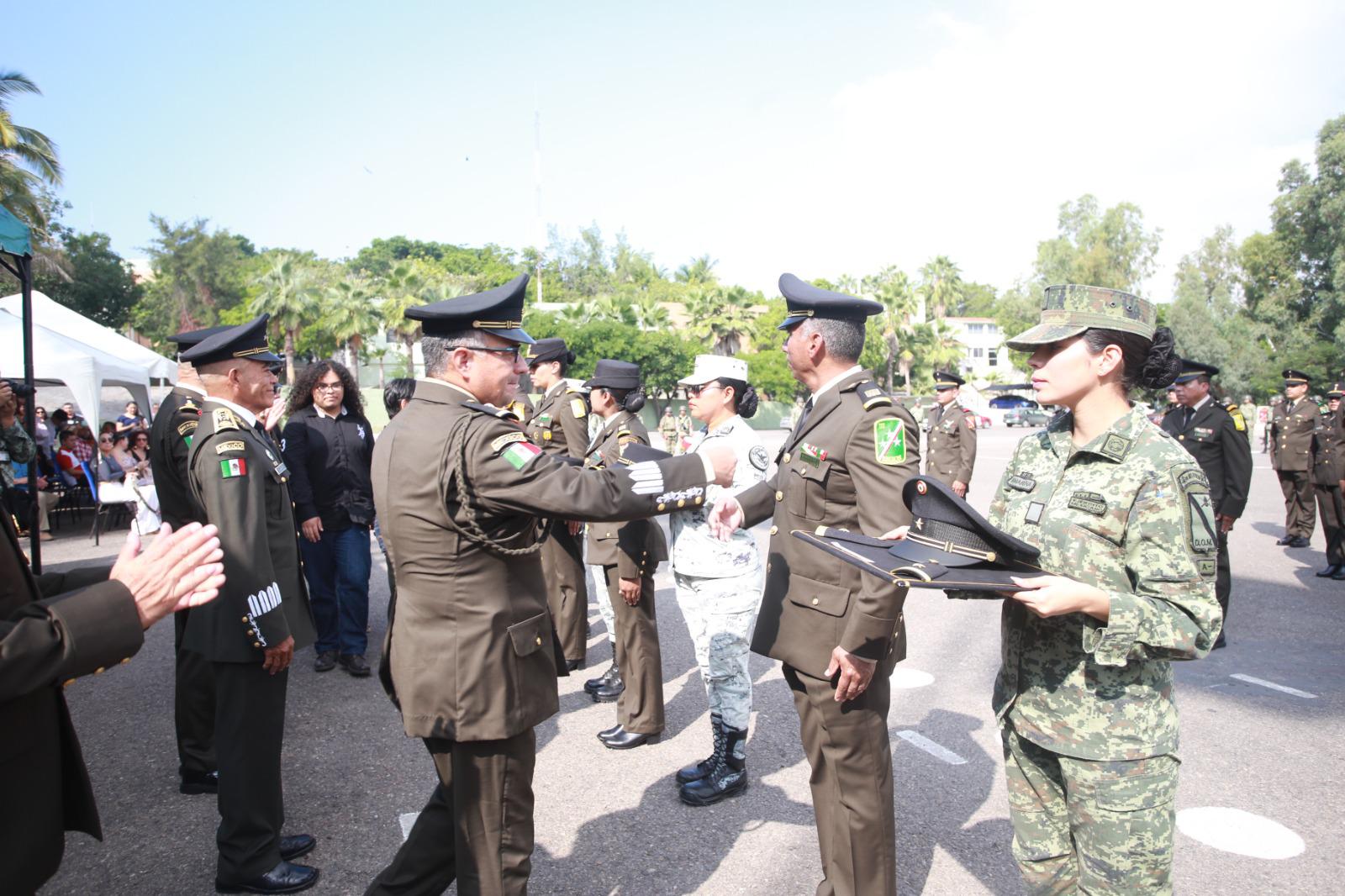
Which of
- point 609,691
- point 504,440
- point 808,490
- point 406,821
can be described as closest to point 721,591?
point 808,490

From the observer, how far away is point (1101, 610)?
6.28 ft

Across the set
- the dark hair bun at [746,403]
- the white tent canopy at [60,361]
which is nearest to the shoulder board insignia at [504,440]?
the dark hair bun at [746,403]

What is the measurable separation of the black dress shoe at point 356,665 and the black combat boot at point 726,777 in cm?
286

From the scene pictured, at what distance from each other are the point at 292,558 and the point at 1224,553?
21.7ft

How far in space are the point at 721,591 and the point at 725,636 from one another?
0.73ft

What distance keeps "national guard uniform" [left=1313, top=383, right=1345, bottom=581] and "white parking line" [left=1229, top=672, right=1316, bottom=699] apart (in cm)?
423

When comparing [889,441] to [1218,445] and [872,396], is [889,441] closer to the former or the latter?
[872,396]

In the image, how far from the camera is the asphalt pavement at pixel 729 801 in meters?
3.24

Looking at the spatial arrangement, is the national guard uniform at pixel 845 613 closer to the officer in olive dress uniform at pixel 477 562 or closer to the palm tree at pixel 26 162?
the officer in olive dress uniform at pixel 477 562

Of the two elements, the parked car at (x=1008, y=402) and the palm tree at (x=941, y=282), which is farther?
the palm tree at (x=941, y=282)

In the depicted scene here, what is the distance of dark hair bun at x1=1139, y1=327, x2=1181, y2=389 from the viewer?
2234mm

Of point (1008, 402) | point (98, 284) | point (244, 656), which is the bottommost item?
point (244, 656)

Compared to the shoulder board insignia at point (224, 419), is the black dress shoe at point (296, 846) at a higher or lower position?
lower

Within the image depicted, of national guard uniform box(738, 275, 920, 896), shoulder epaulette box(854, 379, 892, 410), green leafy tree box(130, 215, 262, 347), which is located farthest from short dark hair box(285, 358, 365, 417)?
green leafy tree box(130, 215, 262, 347)
